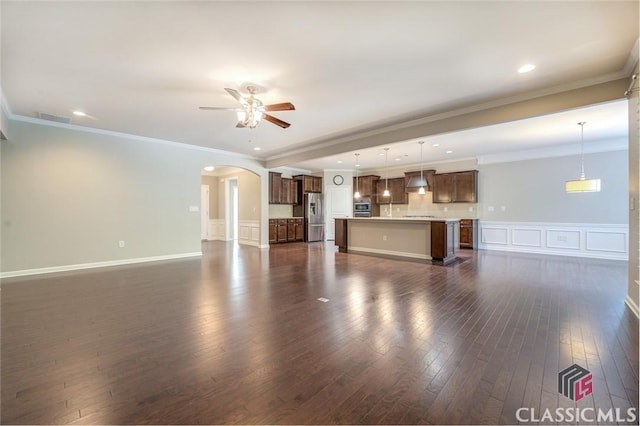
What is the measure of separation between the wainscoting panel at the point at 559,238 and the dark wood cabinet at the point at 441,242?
9.20ft

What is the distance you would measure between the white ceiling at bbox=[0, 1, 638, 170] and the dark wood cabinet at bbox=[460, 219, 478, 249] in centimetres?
409

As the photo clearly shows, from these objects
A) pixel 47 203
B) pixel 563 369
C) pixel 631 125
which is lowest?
pixel 563 369

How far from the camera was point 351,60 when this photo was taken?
295cm

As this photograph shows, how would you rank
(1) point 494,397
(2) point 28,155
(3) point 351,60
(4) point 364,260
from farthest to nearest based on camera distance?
1. (4) point 364,260
2. (2) point 28,155
3. (3) point 351,60
4. (1) point 494,397

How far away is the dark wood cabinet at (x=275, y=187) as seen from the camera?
9.39 metres

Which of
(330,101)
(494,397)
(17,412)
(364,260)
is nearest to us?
(17,412)

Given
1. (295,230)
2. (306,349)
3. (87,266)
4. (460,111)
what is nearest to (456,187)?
(460,111)

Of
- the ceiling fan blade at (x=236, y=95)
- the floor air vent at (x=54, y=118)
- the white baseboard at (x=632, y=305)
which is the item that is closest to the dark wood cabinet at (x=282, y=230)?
the floor air vent at (x=54, y=118)

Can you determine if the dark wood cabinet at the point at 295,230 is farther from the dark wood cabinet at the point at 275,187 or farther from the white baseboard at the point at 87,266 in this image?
the white baseboard at the point at 87,266

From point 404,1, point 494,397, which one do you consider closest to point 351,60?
point 404,1

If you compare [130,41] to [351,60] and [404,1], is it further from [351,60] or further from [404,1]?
[404,1]

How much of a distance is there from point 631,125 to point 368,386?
4.13m

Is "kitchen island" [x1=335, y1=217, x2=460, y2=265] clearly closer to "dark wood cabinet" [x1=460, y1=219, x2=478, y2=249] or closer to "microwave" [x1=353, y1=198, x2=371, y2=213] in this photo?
"dark wood cabinet" [x1=460, y1=219, x2=478, y2=249]

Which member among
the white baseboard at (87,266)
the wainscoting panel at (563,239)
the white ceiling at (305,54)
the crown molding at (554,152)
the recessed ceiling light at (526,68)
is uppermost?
the white ceiling at (305,54)
